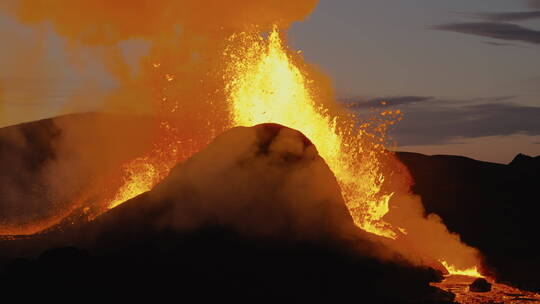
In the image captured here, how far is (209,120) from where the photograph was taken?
163 feet

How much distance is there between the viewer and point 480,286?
4347 centimetres

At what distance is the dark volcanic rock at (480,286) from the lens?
142 feet

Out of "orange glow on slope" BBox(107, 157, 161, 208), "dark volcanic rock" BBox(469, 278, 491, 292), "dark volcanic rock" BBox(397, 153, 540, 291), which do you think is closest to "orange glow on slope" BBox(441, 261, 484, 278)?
"dark volcanic rock" BBox(397, 153, 540, 291)

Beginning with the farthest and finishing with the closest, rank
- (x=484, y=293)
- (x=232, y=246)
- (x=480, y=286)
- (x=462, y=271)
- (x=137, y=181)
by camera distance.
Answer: (x=137, y=181), (x=462, y=271), (x=480, y=286), (x=484, y=293), (x=232, y=246)

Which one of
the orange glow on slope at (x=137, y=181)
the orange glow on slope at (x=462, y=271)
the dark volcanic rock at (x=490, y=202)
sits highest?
the dark volcanic rock at (x=490, y=202)

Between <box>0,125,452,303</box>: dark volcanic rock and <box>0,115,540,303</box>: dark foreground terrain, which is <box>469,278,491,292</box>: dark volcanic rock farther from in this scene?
<box>0,115,540,303</box>: dark foreground terrain

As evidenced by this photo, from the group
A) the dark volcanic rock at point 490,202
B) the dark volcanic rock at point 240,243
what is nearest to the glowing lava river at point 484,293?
the dark volcanic rock at point 240,243

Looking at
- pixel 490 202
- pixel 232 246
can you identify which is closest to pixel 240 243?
pixel 232 246

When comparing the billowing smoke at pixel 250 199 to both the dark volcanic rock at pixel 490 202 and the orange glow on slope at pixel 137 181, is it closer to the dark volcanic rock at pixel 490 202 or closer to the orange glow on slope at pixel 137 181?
the orange glow on slope at pixel 137 181

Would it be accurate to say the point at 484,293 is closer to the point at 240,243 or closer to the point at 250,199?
the point at 250,199

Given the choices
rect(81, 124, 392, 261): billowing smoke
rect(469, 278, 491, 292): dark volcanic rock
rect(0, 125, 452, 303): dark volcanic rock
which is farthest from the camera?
rect(469, 278, 491, 292): dark volcanic rock

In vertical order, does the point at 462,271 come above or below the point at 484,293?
above

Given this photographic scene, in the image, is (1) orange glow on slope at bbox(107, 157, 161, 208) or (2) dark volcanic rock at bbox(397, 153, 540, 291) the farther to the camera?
(2) dark volcanic rock at bbox(397, 153, 540, 291)

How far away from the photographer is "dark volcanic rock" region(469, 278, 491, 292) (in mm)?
43281
